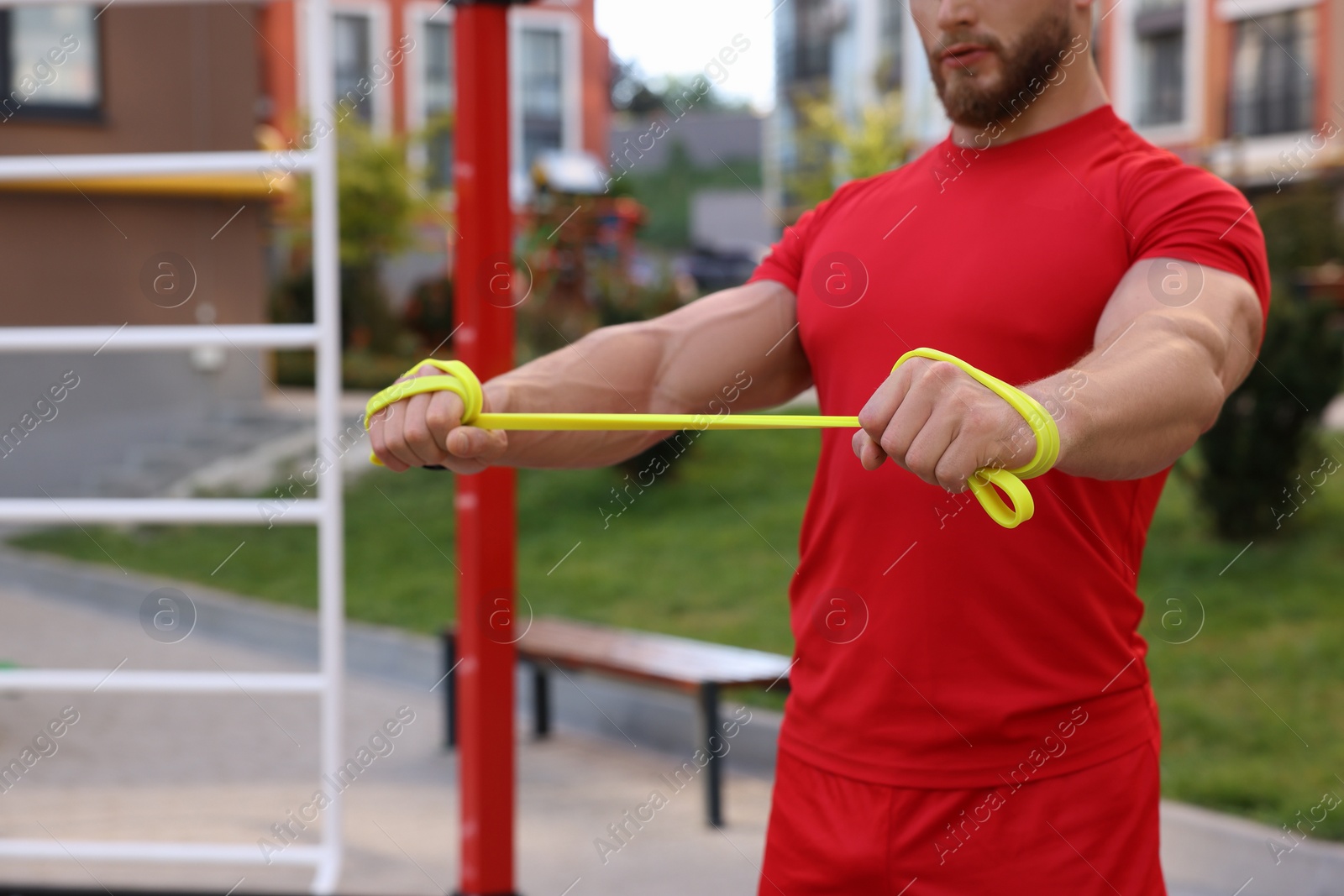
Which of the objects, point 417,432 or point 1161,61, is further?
point 1161,61

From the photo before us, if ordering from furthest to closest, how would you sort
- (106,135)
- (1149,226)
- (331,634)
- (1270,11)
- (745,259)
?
(745,259) < (1270,11) < (106,135) < (331,634) < (1149,226)

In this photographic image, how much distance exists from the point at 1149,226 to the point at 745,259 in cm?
3060

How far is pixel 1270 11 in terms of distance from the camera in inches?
1052

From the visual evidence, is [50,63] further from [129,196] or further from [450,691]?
[450,691]

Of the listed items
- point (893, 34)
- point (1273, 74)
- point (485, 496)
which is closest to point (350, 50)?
point (893, 34)

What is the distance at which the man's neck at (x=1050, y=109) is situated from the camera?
194cm

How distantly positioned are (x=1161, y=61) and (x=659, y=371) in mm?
30361

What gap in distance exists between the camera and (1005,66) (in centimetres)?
190

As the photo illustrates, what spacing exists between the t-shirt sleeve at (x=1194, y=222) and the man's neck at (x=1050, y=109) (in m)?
0.17

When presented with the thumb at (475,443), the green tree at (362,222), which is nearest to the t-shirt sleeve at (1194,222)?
the thumb at (475,443)

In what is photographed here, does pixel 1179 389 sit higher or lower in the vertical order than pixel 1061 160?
lower

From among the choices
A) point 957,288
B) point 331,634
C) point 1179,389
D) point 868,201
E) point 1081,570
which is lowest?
point 331,634

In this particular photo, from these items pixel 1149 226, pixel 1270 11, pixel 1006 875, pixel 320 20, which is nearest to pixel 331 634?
pixel 320 20

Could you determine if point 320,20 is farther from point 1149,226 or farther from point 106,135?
point 106,135
